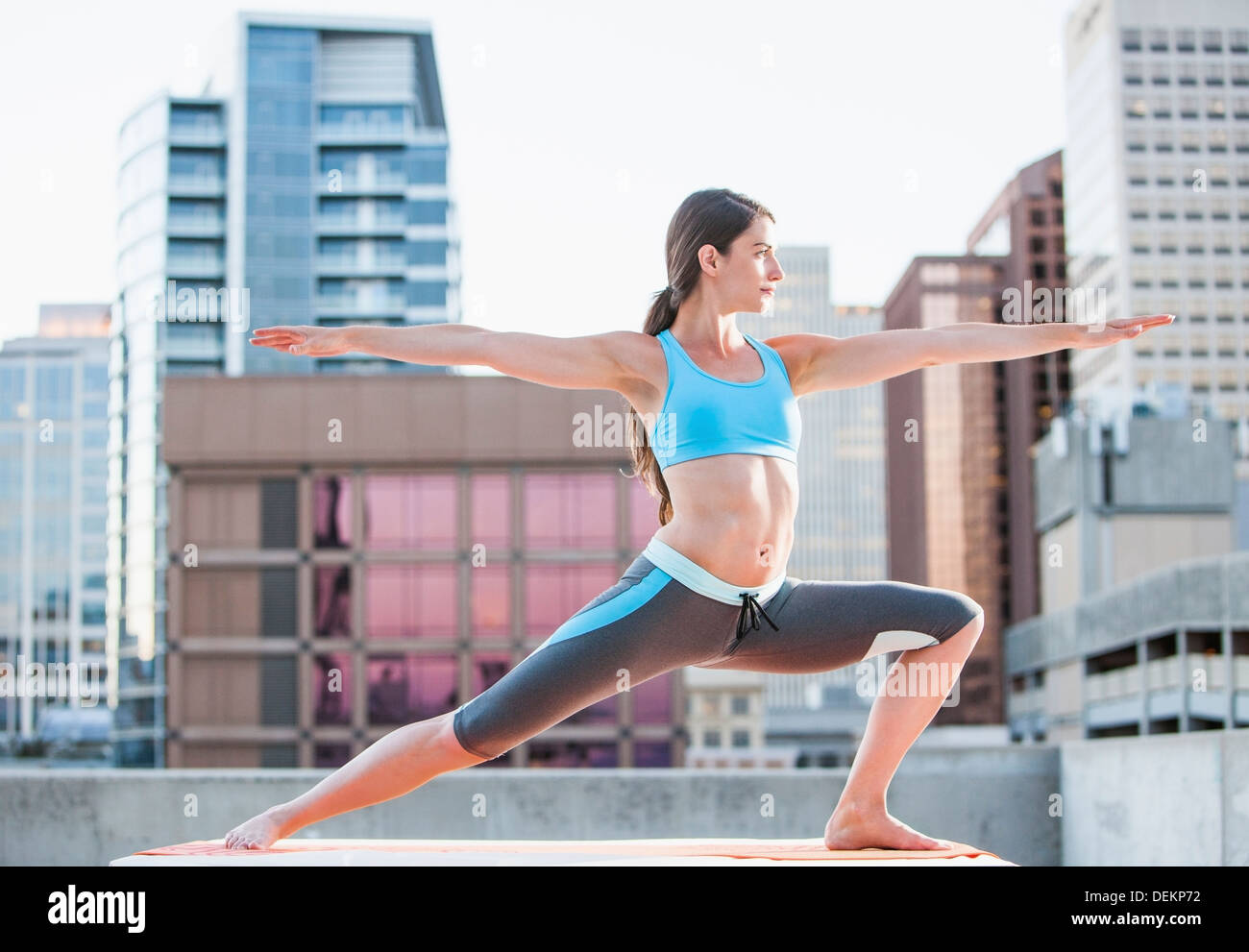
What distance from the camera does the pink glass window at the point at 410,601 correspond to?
37969 mm

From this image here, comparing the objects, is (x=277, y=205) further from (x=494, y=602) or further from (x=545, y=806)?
(x=545, y=806)

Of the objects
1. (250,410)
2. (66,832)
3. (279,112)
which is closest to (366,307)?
(279,112)

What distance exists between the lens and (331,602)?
1486 inches

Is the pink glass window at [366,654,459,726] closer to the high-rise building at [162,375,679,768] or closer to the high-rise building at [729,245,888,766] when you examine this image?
the high-rise building at [162,375,679,768]

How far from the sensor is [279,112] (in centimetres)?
7269

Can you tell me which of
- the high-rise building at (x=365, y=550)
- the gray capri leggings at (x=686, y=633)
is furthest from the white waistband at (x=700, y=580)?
the high-rise building at (x=365, y=550)

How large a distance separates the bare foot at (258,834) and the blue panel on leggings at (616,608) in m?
0.88

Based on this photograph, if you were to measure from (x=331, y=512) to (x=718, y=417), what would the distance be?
35.4 metres

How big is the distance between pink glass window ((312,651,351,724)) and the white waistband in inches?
1360

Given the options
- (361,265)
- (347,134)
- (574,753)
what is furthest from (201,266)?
(574,753)

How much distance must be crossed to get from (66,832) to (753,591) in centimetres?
622

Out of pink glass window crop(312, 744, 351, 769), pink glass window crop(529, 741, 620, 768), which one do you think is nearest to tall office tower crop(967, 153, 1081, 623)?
pink glass window crop(529, 741, 620, 768)

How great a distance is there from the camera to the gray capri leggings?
3674 millimetres
